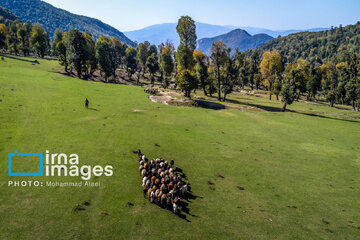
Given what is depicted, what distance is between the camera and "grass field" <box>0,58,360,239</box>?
1588 cm

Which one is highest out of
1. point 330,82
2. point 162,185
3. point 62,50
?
point 62,50

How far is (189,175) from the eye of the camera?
2402 centimetres

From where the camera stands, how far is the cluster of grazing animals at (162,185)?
1825 cm

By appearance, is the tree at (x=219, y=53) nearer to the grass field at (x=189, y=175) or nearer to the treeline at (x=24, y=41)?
the grass field at (x=189, y=175)

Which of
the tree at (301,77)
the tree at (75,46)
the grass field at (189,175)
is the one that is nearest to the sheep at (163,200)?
the grass field at (189,175)

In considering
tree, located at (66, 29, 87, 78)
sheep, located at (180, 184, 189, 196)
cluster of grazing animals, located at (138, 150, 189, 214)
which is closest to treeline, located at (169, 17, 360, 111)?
tree, located at (66, 29, 87, 78)

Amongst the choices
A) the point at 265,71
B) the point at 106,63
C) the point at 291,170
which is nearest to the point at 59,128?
the point at 291,170

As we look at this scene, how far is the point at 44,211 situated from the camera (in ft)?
52.8

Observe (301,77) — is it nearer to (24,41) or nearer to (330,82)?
(330,82)

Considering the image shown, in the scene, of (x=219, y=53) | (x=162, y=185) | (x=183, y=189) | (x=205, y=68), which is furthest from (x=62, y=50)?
(x=183, y=189)

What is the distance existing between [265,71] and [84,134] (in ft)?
377

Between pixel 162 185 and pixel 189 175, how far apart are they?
5.28m

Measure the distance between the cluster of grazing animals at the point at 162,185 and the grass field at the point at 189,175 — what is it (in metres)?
0.78

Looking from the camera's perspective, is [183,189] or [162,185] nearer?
[162,185]
